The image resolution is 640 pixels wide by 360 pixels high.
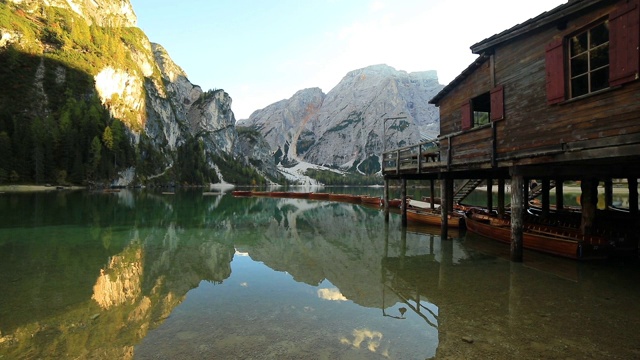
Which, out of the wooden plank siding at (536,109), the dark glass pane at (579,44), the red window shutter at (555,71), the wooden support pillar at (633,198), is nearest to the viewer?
the wooden plank siding at (536,109)

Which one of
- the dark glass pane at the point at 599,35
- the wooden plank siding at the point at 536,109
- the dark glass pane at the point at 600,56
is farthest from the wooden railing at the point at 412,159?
the dark glass pane at the point at 599,35

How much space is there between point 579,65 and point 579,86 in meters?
0.77

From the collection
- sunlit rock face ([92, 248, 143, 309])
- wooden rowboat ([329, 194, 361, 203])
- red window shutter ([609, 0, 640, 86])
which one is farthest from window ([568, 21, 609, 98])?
wooden rowboat ([329, 194, 361, 203])

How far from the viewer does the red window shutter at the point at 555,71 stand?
1105 cm

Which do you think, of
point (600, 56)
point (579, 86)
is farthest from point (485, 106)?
point (600, 56)

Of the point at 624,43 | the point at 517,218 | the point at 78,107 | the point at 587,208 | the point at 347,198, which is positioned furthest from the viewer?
the point at 78,107

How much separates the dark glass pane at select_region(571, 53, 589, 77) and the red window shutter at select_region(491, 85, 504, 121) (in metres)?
2.69

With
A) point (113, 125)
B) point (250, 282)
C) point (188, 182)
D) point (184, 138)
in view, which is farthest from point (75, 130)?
point (250, 282)

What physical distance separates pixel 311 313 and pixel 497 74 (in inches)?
507

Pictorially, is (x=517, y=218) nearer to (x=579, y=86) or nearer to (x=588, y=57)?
(x=579, y=86)

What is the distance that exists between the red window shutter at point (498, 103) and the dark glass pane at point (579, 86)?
2.73 metres

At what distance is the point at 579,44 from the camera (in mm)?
11000

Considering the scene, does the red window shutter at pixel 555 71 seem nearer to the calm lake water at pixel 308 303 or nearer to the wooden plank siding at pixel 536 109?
the wooden plank siding at pixel 536 109

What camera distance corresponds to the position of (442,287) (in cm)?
994
